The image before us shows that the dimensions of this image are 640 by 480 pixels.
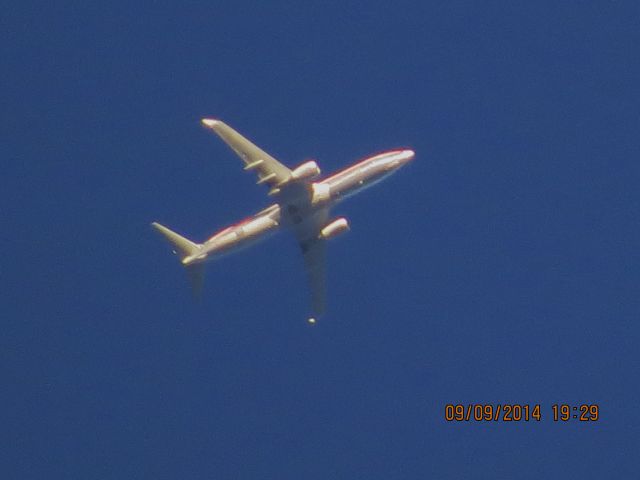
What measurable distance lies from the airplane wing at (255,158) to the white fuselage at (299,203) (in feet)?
3.72

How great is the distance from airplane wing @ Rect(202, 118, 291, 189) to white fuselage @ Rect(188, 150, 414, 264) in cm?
113

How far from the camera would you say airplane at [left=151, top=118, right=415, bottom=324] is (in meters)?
89.2

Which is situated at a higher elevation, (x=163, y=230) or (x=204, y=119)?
(x=204, y=119)

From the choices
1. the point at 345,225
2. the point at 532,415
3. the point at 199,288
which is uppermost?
the point at 345,225

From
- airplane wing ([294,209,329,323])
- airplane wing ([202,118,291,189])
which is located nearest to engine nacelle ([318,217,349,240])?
airplane wing ([294,209,329,323])

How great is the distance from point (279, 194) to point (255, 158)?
3219 millimetres

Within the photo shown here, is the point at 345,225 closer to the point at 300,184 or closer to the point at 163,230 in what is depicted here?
the point at 300,184

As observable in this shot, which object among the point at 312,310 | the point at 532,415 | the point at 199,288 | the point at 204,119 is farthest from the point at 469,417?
the point at 204,119

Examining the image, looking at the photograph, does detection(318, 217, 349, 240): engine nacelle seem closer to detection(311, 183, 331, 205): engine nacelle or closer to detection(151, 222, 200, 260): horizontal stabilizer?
detection(311, 183, 331, 205): engine nacelle

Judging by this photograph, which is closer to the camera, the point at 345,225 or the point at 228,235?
the point at 228,235

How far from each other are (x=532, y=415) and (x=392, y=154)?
22521 millimetres

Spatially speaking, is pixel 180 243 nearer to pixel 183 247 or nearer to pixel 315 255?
pixel 183 247

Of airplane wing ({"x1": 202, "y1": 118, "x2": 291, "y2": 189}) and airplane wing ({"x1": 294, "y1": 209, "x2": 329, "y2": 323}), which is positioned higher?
airplane wing ({"x1": 202, "y1": 118, "x2": 291, "y2": 189})

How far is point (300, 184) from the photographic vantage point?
89812 millimetres
